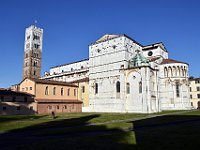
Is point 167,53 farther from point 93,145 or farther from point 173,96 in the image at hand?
point 93,145

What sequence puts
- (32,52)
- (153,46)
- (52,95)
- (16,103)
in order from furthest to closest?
1. (32,52)
2. (153,46)
3. (52,95)
4. (16,103)

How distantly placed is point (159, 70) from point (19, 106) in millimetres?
36162

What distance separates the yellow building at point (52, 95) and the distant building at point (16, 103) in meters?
1.57

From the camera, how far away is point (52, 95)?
2002 inches

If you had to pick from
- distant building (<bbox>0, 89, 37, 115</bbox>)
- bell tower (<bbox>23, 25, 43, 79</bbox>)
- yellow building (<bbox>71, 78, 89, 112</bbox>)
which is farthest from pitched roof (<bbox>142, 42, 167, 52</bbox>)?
bell tower (<bbox>23, 25, 43, 79</bbox>)

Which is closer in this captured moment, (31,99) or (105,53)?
(31,99)

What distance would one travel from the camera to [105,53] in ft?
173

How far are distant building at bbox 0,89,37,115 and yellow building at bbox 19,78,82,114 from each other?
5.15 ft

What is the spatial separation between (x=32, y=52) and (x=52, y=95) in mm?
52809

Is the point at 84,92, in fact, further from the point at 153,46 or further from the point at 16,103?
the point at 153,46

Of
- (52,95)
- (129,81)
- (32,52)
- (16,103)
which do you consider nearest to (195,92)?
(129,81)

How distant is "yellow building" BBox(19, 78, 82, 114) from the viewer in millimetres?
47178

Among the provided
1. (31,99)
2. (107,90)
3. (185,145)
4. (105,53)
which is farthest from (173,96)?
(185,145)

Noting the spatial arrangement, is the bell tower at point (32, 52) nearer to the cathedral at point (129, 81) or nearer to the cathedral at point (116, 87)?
the cathedral at point (116, 87)
